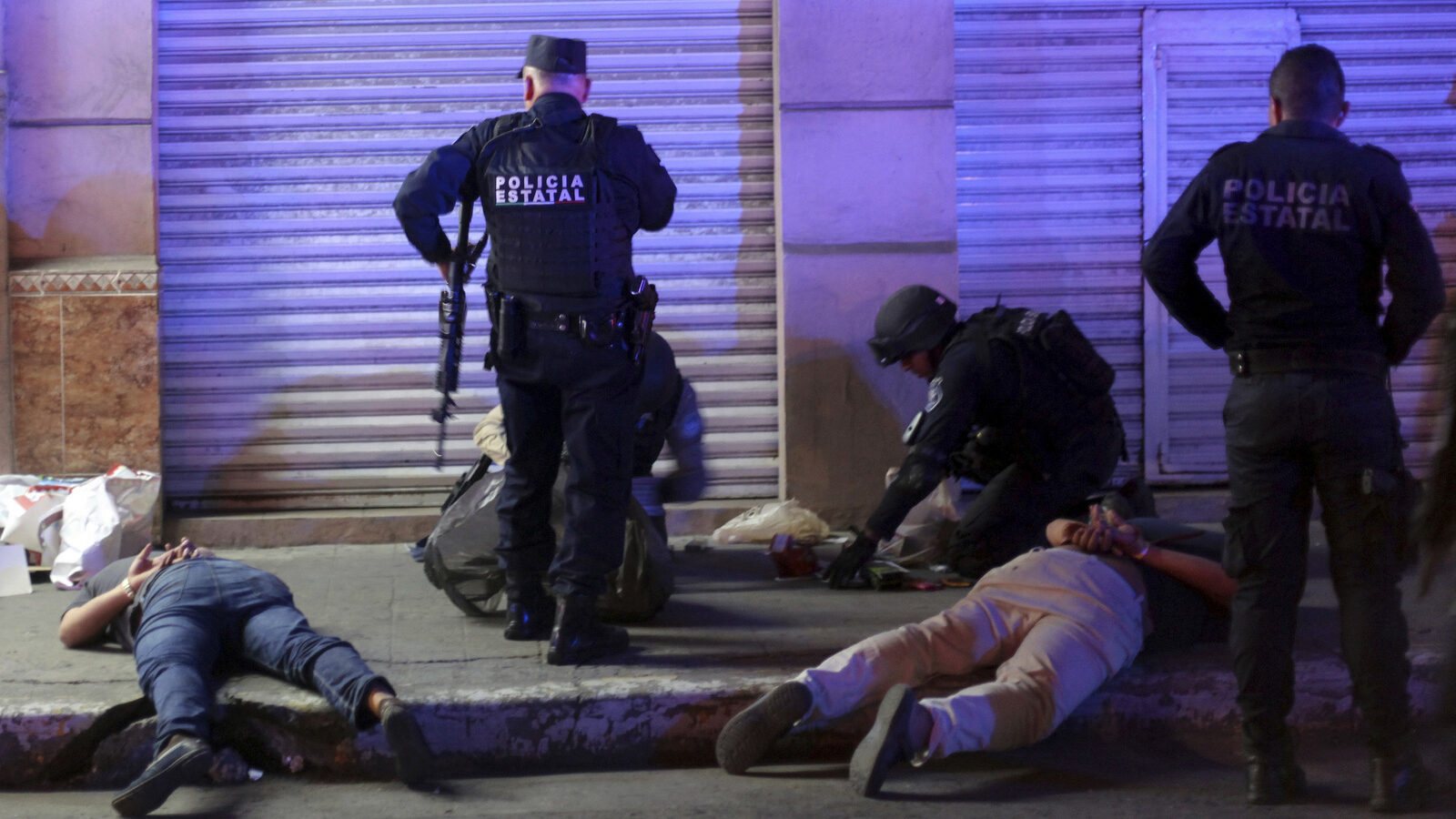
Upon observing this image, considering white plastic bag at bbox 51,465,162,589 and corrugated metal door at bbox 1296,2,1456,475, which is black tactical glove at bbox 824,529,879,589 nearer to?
white plastic bag at bbox 51,465,162,589

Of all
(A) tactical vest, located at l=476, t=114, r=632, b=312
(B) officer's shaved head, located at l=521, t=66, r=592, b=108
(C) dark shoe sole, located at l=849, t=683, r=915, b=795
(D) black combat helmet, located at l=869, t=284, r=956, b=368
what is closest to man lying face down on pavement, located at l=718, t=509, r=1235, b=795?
(C) dark shoe sole, located at l=849, t=683, r=915, b=795

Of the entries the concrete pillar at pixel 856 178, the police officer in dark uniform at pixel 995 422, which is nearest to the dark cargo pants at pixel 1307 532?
the police officer in dark uniform at pixel 995 422

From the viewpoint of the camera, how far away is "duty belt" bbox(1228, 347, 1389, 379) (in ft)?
10.5

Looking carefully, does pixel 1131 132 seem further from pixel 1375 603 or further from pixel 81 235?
pixel 81 235

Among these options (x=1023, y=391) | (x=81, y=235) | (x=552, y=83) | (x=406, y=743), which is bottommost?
(x=406, y=743)

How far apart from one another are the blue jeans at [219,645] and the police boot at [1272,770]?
7.59 feet

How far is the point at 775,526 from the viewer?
6.17 meters

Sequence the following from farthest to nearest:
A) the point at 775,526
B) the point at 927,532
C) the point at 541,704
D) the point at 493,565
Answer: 1. the point at 775,526
2. the point at 927,532
3. the point at 493,565
4. the point at 541,704

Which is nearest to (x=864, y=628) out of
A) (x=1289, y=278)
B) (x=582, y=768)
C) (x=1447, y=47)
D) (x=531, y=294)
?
(x=582, y=768)

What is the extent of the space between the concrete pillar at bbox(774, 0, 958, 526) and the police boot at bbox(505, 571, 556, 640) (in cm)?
230

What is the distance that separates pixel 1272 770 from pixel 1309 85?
1.76 meters

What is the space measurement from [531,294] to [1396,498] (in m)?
2.57

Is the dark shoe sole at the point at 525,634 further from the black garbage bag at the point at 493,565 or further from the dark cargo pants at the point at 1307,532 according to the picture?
the dark cargo pants at the point at 1307,532

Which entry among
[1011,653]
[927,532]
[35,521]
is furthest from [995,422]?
[35,521]
